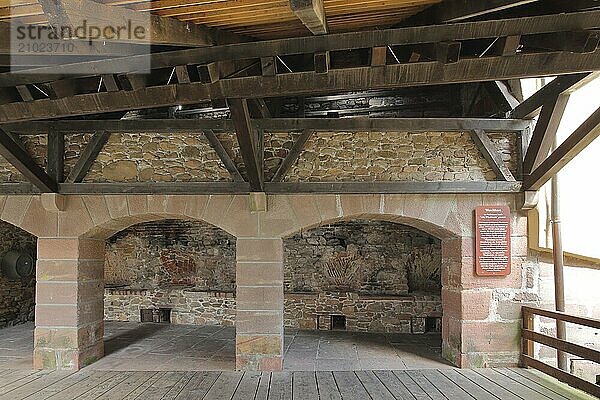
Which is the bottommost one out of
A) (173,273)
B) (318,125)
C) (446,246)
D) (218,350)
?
(218,350)

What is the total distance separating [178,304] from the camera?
9086 mm

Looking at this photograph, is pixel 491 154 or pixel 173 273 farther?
pixel 173 273

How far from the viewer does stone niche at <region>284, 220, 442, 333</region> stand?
325 inches

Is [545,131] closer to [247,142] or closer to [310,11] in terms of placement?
[247,142]

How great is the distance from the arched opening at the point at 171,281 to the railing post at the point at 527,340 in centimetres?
434

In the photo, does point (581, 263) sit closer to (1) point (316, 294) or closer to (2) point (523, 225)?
(2) point (523, 225)

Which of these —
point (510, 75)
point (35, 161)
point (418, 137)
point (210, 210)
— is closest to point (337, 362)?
point (210, 210)

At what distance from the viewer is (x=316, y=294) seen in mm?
8484

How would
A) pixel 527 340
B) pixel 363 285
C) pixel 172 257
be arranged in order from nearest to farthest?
pixel 527 340 → pixel 363 285 → pixel 172 257

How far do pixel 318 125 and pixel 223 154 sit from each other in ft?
3.74

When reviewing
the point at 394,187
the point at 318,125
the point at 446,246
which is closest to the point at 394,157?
the point at 394,187

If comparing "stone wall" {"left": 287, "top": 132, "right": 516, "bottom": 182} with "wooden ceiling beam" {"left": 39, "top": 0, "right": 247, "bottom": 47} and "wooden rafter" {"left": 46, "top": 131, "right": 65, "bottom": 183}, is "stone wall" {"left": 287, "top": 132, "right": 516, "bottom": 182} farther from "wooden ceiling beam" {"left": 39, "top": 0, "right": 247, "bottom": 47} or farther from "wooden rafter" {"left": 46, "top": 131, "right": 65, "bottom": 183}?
"wooden rafter" {"left": 46, "top": 131, "right": 65, "bottom": 183}

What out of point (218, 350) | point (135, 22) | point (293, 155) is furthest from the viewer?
point (218, 350)

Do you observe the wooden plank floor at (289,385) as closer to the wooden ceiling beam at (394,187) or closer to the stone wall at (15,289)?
the wooden ceiling beam at (394,187)
